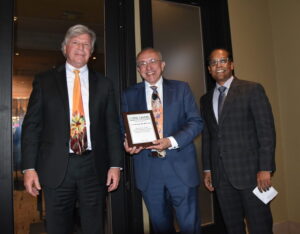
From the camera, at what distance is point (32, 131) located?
1697mm

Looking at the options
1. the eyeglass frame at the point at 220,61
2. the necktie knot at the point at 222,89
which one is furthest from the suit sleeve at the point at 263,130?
the eyeglass frame at the point at 220,61

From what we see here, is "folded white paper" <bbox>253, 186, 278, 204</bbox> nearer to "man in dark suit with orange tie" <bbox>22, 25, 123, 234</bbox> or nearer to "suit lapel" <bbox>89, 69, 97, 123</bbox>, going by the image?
"man in dark suit with orange tie" <bbox>22, 25, 123, 234</bbox>

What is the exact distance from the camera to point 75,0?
2520mm

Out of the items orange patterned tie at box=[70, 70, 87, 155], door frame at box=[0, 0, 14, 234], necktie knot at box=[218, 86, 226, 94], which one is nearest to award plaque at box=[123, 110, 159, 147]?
orange patterned tie at box=[70, 70, 87, 155]

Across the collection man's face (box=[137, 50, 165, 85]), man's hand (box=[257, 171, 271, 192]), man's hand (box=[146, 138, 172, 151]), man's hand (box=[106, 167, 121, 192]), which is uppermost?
man's face (box=[137, 50, 165, 85])

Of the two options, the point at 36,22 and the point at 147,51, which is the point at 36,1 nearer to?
the point at 36,22

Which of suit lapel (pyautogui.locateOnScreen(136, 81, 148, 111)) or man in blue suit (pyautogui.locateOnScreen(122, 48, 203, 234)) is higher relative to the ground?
suit lapel (pyautogui.locateOnScreen(136, 81, 148, 111))

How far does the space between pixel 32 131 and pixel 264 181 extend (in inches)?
63.4

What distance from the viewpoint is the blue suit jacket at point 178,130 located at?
75.7 inches

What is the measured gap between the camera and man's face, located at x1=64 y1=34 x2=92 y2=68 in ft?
6.07

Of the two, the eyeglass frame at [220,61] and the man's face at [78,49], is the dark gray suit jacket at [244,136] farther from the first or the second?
the man's face at [78,49]

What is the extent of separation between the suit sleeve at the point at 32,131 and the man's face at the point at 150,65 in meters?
0.74

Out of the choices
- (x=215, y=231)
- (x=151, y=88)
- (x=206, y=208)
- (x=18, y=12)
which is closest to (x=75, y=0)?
(x=18, y=12)

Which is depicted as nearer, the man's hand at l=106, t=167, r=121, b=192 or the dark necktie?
the man's hand at l=106, t=167, r=121, b=192
